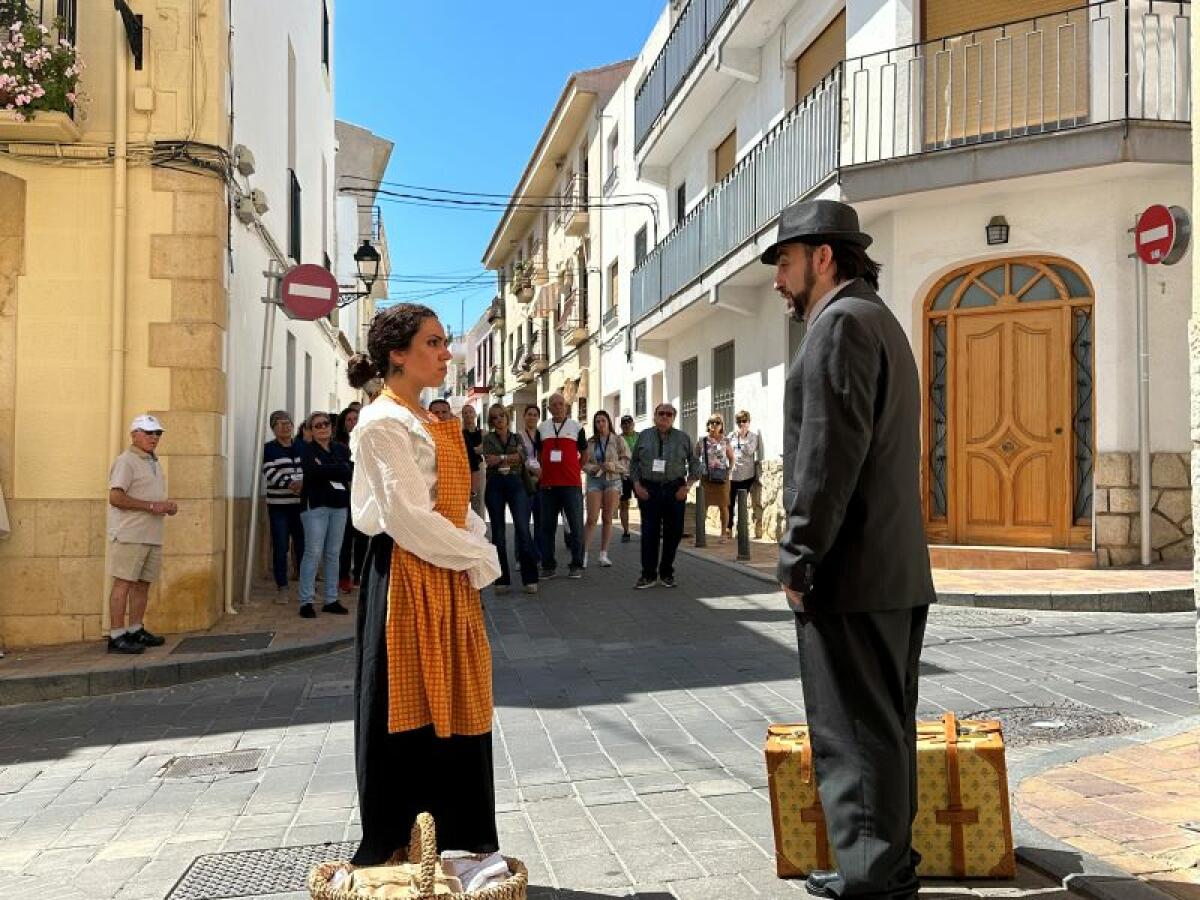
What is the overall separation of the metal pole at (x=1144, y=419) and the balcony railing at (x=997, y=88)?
1742 mm

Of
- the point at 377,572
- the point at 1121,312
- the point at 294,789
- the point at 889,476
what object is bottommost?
the point at 294,789

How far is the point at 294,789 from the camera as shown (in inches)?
192

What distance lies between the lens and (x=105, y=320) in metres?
8.98

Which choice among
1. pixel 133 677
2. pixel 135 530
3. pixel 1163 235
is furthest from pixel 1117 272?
pixel 133 677

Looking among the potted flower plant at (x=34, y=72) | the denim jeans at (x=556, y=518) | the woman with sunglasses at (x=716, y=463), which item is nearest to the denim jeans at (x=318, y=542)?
the denim jeans at (x=556, y=518)

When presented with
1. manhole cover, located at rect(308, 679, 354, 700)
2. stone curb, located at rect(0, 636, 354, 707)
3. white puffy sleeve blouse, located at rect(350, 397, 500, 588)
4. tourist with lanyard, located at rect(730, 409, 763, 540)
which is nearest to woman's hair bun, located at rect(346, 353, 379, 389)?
white puffy sleeve blouse, located at rect(350, 397, 500, 588)

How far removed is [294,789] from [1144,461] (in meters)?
9.46

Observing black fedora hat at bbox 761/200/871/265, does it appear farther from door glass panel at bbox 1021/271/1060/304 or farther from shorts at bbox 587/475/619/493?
door glass panel at bbox 1021/271/1060/304

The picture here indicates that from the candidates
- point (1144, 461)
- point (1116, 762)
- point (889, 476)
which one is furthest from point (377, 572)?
point (1144, 461)

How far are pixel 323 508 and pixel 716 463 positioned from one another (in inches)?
300

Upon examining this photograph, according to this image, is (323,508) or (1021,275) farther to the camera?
(1021,275)

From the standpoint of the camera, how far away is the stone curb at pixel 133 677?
290 inches

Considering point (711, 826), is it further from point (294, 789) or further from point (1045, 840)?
point (294, 789)

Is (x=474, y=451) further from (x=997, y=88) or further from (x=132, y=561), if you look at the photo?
(x=997, y=88)
